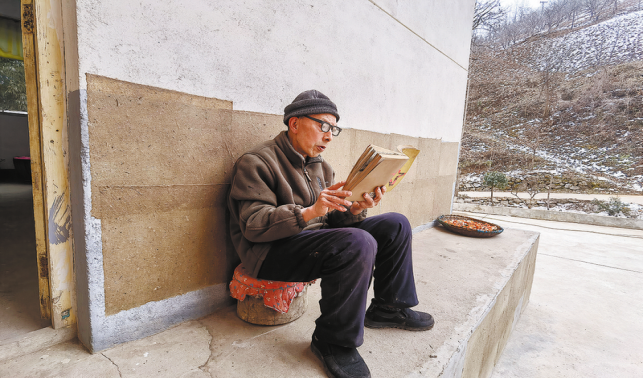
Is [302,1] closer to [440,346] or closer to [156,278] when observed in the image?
[156,278]

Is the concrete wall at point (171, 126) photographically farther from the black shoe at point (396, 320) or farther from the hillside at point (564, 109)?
the hillside at point (564, 109)

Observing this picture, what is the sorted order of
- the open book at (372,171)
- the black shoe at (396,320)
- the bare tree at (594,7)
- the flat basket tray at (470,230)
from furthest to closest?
the bare tree at (594,7)
the flat basket tray at (470,230)
the black shoe at (396,320)
the open book at (372,171)

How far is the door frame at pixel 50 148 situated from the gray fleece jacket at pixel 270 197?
2.58 ft

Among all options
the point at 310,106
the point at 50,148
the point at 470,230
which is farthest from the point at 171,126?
the point at 470,230

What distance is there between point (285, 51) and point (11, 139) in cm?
1220

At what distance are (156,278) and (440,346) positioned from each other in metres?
1.57

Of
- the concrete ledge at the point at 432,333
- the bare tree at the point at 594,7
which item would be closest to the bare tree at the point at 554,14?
the bare tree at the point at 594,7

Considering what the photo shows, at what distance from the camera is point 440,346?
1672 mm

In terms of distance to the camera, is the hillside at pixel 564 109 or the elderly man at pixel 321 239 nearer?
the elderly man at pixel 321 239

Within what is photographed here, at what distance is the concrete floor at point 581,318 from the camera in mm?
2740

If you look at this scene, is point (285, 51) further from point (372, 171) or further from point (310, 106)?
point (372, 171)

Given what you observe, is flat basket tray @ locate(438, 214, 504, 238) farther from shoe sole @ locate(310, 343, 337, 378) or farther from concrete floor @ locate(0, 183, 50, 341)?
concrete floor @ locate(0, 183, 50, 341)

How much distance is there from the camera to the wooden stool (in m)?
1.73

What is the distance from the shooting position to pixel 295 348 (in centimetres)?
159
